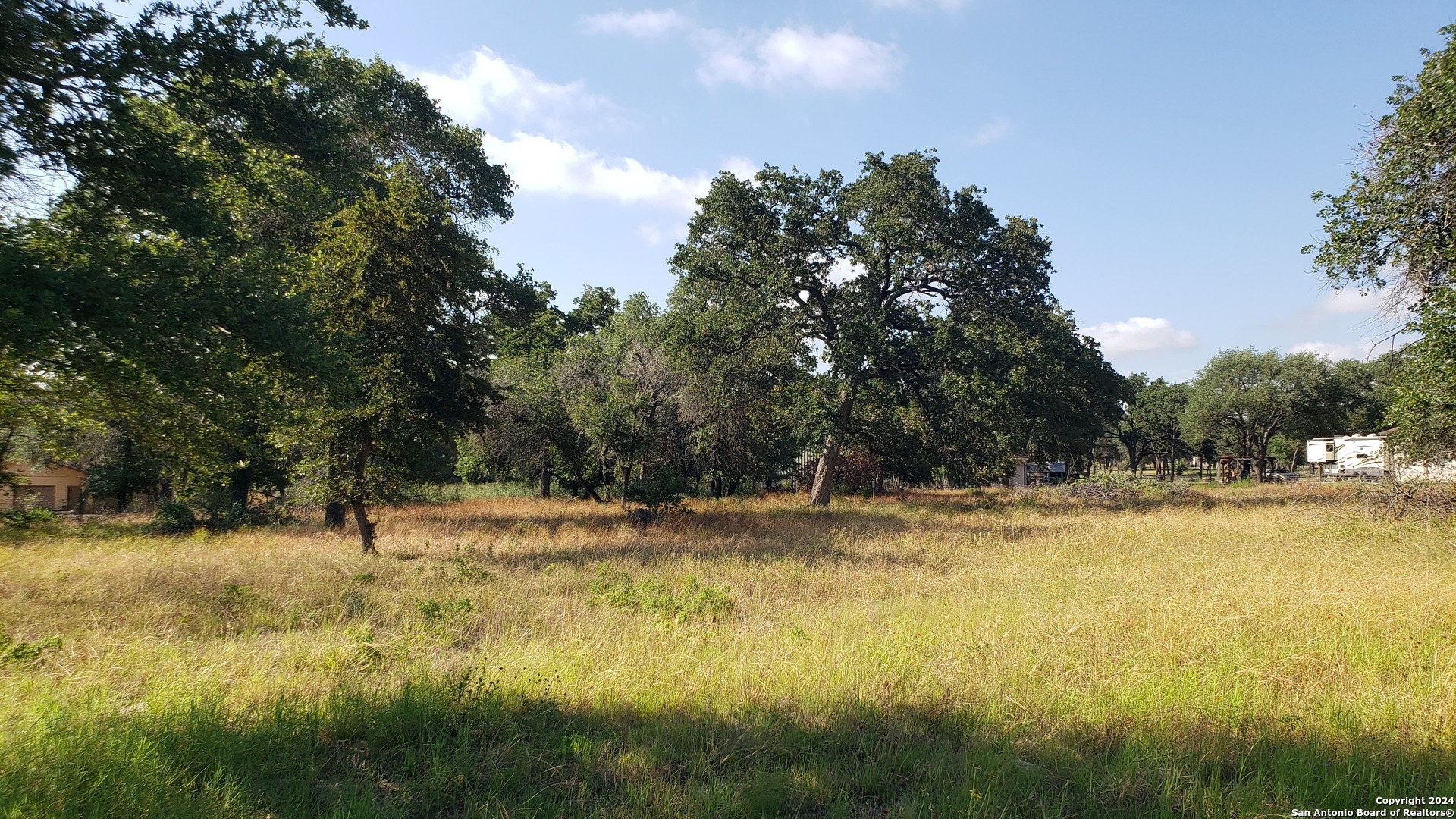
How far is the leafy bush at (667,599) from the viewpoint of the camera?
7992 mm

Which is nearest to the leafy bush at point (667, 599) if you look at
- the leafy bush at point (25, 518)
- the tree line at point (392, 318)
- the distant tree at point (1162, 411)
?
the tree line at point (392, 318)

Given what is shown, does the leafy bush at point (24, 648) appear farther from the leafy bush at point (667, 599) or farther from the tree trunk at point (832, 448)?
the tree trunk at point (832, 448)

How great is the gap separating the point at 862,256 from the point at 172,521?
21318mm

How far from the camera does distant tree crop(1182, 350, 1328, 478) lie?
1727 inches

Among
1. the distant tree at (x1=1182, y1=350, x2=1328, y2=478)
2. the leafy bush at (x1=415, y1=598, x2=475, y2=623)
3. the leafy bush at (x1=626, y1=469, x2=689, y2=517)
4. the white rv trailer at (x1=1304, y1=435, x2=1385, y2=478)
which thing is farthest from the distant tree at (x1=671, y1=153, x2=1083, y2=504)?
the distant tree at (x1=1182, y1=350, x2=1328, y2=478)

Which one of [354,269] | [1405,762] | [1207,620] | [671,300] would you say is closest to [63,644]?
[354,269]

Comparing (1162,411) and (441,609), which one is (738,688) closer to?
(441,609)

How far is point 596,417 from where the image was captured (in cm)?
2128

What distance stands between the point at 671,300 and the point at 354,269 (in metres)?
15.3

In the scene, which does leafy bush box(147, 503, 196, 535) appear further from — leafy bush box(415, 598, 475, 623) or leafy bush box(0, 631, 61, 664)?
leafy bush box(415, 598, 475, 623)

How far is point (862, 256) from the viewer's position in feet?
72.5

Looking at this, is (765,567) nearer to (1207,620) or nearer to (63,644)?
(1207,620)

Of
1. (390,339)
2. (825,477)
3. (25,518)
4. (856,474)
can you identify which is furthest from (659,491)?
(856,474)

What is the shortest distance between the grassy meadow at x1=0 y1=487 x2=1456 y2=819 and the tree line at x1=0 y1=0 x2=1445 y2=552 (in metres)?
2.98
